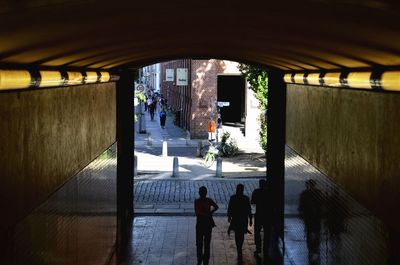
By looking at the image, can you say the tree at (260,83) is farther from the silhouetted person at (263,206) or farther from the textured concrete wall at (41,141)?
the textured concrete wall at (41,141)

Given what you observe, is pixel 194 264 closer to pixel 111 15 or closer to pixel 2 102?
pixel 2 102

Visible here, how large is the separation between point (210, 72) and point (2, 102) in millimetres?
30019

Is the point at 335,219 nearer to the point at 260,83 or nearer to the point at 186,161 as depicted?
the point at 260,83

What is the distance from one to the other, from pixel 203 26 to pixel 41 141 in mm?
2205

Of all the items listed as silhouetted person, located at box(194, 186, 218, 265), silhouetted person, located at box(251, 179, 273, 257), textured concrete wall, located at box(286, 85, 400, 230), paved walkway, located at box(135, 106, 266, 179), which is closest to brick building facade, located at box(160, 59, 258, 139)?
paved walkway, located at box(135, 106, 266, 179)

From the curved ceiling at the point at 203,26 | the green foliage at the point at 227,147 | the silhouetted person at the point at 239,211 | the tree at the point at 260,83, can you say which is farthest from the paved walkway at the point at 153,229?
the green foliage at the point at 227,147

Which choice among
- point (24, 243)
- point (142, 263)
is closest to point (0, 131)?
point (24, 243)

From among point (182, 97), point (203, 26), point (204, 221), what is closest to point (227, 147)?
point (182, 97)

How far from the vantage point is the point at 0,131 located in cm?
549

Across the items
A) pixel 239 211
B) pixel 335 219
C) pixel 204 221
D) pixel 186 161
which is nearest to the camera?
pixel 335 219

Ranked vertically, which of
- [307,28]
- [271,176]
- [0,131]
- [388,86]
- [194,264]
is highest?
[307,28]

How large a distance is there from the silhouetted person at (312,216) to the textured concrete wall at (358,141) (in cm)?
51

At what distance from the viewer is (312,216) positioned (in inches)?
416

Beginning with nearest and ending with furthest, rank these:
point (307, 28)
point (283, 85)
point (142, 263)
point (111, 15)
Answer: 1. point (111, 15)
2. point (307, 28)
3. point (142, 263)
4. point (283, 85)
